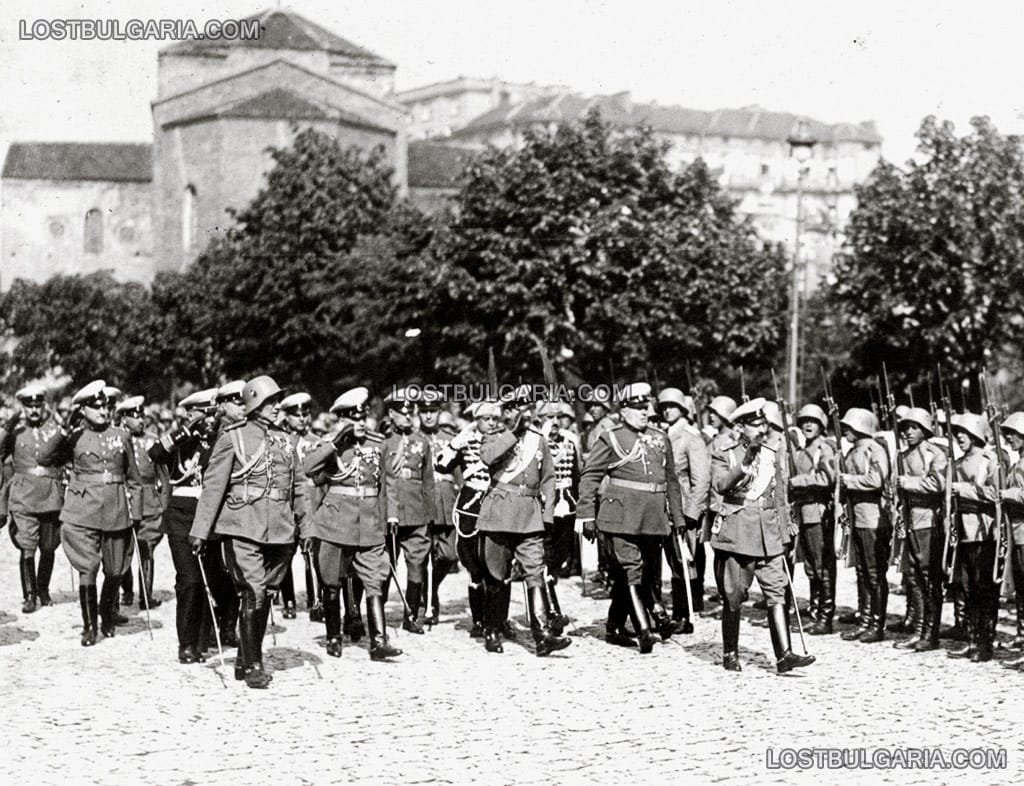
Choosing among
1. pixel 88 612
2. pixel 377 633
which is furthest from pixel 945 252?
pixel 88 612

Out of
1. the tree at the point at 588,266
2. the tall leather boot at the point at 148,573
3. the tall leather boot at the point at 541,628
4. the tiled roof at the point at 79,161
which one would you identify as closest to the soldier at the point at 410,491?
the tall leather boot at the point at 541,628

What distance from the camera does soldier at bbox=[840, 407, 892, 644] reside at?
1314 cm

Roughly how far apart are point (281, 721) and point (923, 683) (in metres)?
4.48

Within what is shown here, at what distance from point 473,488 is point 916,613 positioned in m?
3.94

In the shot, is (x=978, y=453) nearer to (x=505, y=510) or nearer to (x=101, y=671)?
(x=505, y=510)

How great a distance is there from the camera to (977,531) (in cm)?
1173

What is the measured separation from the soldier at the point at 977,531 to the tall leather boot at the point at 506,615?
11.6 feet

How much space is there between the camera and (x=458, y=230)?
38.1m

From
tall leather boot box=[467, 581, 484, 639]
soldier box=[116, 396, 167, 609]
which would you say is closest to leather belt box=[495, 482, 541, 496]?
tall leather boot box=[467, 581, 484, 639]

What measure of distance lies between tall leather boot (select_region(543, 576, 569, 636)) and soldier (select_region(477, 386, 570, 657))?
0.11 meters

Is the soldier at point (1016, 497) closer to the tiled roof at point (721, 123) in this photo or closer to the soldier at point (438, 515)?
the soldier at point (438, 515)

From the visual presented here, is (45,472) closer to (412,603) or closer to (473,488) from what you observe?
(412,603)

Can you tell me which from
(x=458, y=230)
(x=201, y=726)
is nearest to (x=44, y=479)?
(x=201, y=726)
